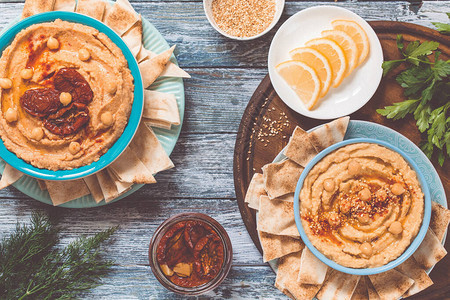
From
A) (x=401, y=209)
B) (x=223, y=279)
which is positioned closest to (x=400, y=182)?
(x=401, y=209)

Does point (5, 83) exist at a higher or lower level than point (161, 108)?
higher

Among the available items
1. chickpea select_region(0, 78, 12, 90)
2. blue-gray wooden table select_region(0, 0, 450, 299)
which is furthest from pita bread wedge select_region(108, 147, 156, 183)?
chickpea select_region(0, 78, 12, 90)

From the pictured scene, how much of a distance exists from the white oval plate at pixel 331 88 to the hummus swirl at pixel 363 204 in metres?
0.47

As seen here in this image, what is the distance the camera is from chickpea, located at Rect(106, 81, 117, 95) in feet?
8.70

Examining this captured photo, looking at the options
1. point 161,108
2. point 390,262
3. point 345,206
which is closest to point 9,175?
point 161,108

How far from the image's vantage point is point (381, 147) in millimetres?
2703

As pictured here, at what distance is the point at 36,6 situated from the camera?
2.85 meters

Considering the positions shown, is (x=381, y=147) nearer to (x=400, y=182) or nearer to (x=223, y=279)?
(x=400, y=182)

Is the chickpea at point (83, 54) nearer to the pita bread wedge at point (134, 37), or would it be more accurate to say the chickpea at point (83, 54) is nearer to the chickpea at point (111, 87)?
the chickpea at point (111, 87)

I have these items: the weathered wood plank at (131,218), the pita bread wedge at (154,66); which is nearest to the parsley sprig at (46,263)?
the weathered wood plank at (131,218)

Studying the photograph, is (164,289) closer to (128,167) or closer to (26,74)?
(128,167)

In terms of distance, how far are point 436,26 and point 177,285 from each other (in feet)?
8.48

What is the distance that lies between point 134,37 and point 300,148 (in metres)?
1.35

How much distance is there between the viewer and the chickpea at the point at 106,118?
2654 mm
